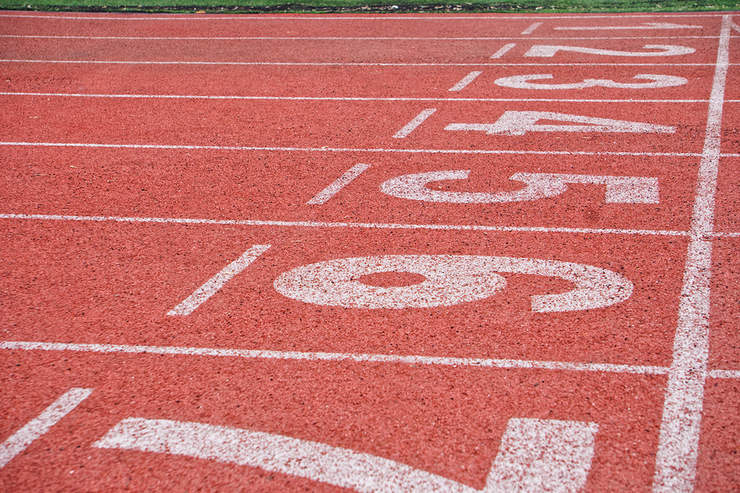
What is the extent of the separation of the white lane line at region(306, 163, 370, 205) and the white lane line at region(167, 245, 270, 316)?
1.13 m

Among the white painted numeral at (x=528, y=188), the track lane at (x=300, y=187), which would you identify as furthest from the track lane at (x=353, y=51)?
the white painted numeral at (x=528, y=188)

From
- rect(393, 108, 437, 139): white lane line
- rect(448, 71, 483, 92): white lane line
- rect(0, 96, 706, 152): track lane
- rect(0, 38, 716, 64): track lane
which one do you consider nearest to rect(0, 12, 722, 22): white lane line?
rect(0, 38, 716, 64): track lane

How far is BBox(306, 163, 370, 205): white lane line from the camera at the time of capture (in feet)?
24.5

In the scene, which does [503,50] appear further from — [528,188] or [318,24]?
[528,188]

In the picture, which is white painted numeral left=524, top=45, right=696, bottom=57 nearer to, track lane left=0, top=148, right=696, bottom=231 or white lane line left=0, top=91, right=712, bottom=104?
white lane line left=0, top=91, right=712, bottom=104

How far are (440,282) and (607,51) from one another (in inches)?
398

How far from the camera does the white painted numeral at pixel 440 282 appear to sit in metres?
5.43

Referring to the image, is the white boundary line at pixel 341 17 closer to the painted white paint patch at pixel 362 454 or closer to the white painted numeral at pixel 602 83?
the white painted numeral at pixel 602 83

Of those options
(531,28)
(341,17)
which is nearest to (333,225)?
(531,28)

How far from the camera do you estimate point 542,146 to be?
8.96 m

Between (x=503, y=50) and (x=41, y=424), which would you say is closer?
(x=41, y=424)

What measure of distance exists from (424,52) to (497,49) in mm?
1343

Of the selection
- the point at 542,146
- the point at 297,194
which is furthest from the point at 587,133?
the point at 297,194

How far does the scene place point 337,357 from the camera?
480cm
